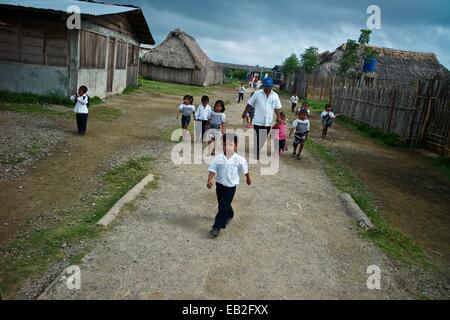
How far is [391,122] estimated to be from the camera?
46.1 feet

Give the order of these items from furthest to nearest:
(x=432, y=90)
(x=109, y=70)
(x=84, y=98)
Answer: (x=109, y=70) → (x=432, y=90) → (x=84, y=98)

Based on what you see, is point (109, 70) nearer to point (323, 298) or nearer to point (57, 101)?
point (57, 101)

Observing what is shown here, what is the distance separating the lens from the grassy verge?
3648mm

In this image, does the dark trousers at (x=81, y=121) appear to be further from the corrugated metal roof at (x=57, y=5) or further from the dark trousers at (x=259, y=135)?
the corrugated metal roof at (x=57, y=5)

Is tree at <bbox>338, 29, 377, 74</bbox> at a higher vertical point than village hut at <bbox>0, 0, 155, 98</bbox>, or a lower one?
higher

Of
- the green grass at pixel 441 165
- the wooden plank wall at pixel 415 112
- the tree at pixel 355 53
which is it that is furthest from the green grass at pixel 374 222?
the tree at pixel 355 53

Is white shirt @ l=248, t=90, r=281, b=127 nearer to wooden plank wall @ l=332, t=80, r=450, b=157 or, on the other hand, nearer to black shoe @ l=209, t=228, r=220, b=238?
black shoe @ l=209, t=228, r=220, b=238

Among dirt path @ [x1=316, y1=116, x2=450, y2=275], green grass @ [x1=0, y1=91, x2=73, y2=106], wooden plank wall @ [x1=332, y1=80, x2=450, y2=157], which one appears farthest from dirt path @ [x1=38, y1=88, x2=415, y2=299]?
green grass @ [x1=0, y1=91, x2=73, y2=106]

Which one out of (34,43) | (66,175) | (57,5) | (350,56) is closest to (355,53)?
(350,56)

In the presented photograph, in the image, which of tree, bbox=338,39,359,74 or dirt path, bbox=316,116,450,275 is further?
tree, bbox=338,39,359,74

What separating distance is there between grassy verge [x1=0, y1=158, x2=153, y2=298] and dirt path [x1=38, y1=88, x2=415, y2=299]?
0.32 meters

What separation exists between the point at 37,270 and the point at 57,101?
38.1ft

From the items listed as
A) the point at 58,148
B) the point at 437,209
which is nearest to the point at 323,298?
the point at 437,209
